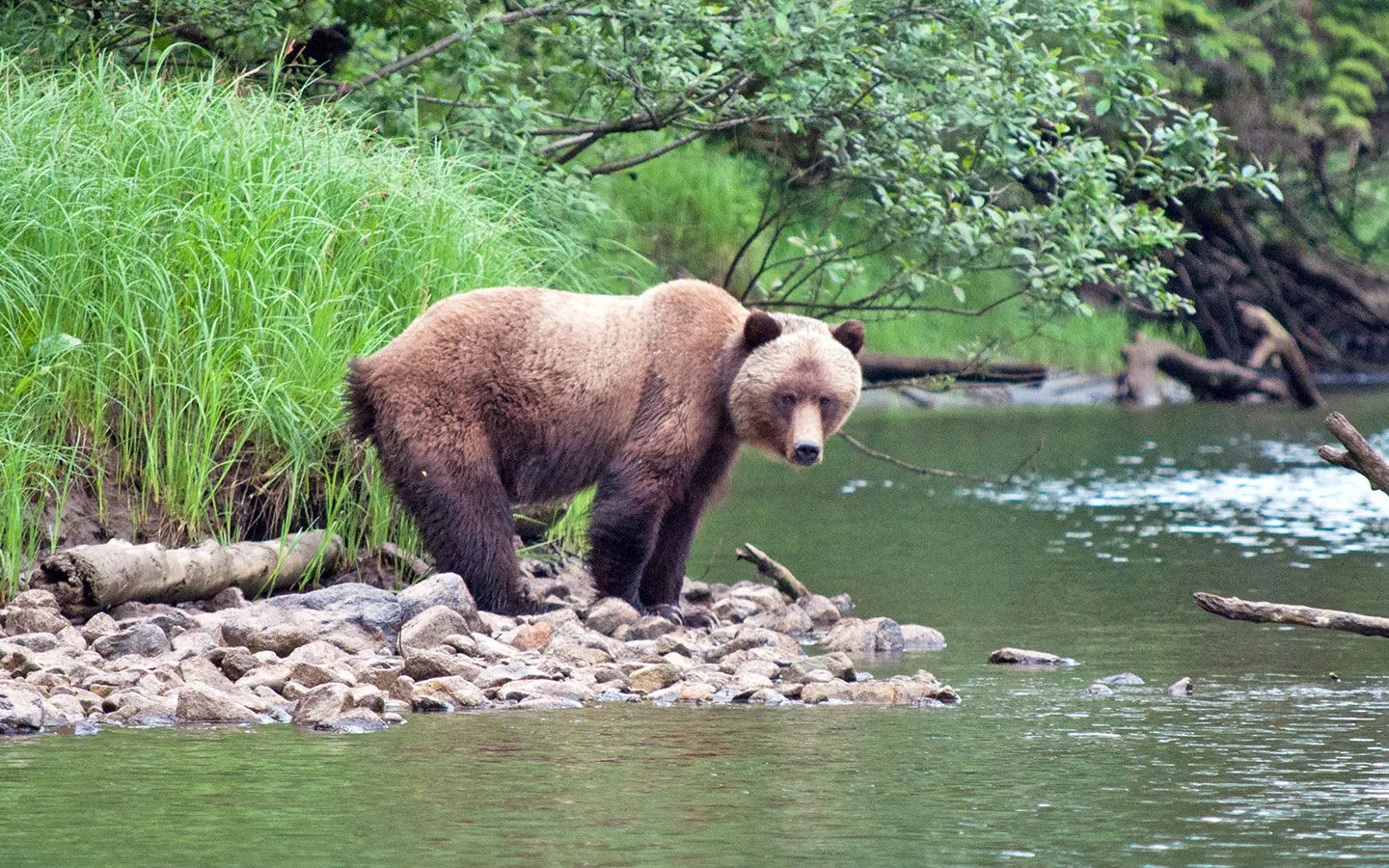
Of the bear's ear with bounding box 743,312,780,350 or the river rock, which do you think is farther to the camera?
the bear's ear with bounding box 743,312,780,350

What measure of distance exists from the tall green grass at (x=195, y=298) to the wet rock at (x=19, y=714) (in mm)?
1426

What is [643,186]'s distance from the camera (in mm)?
21828

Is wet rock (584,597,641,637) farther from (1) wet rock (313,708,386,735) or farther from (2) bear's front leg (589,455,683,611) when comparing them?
(1) wet rock (313,708,386,735)

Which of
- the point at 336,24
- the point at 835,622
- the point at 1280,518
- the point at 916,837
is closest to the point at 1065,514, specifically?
the point at 1280,518

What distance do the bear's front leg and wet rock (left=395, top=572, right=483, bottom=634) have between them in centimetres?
72

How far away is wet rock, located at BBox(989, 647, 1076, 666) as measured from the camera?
6.45 metres

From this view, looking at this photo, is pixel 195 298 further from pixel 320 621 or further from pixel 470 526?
pixel 320 621

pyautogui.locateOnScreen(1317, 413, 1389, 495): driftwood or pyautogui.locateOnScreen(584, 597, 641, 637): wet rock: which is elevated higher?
pyautogui.locateOnScreen(1317, 413, 1389, 495): driftwood

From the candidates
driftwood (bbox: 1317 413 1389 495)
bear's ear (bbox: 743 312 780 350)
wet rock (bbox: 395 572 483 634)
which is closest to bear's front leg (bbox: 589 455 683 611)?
bear's ear (bbox: 743 312 780 350)

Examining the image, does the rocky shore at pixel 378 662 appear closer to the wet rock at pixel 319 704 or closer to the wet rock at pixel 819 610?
the wet rock at pixel 319 704

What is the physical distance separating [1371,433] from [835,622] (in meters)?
10.0

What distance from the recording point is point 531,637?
6.34 metres

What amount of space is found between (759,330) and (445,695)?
220cm

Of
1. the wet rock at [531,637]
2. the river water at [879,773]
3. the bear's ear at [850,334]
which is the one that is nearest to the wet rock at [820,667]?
the river water at [879,773]
